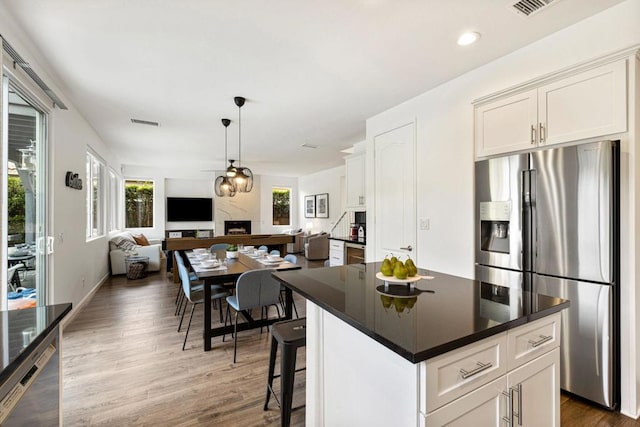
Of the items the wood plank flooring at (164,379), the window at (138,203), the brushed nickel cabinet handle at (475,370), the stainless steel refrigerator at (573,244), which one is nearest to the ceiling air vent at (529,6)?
the stainless steel refrigerator at (573,244)

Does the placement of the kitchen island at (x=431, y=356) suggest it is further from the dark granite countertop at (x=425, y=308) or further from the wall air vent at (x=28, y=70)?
the wall air vent at (x=28, y=70)

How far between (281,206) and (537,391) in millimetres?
9961

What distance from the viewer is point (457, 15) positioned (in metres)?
2.03

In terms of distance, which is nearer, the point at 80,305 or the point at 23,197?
the point at 23,197

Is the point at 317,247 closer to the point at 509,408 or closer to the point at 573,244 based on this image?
the point at 573,244

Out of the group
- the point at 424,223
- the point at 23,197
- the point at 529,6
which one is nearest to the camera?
the point at 529,6

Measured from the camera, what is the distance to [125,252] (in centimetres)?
634

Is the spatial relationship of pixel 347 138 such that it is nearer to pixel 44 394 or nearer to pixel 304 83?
pixel 304 83

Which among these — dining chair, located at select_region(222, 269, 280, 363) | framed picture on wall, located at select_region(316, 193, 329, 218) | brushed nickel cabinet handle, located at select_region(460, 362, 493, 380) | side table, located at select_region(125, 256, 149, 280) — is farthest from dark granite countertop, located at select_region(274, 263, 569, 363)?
framed picture on wall, located at select_region(316, 193, 329, 218)

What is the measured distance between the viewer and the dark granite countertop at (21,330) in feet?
3.12

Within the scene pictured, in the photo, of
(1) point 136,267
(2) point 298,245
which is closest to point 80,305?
(1) point 136,267

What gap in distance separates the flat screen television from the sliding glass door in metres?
6.15

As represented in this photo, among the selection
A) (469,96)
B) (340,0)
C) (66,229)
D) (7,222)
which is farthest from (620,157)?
(66,229)

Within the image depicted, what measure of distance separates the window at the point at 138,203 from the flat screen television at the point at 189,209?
0.54 metres
